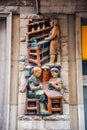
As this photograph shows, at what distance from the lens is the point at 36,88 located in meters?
7.41

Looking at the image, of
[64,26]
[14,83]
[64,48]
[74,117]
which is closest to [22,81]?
[14,83]

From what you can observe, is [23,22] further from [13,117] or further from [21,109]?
[13,117]

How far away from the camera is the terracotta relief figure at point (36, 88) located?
734 centimetres

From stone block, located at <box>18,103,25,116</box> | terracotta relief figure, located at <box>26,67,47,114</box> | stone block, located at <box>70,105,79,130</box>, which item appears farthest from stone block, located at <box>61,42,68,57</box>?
stone block, located at <box>18,103,25,116</box>

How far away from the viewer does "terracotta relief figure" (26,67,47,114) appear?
734 cm

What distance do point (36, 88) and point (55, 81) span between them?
0.45 m

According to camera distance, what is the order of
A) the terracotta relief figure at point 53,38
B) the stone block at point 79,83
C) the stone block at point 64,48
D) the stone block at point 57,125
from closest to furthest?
1. the stone block at point 57,125
2. the stone block at point 79,83
3. the terracotta relief figure at point 53,38
4. the stone block at point 64,48

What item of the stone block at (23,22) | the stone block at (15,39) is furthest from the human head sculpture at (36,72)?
the stone block at (23,22)

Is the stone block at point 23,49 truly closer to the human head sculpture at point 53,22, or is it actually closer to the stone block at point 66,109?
the human head sculpture at point 53,22

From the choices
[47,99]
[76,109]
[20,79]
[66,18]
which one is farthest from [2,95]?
[66,18]

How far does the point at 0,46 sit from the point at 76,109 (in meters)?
2.25

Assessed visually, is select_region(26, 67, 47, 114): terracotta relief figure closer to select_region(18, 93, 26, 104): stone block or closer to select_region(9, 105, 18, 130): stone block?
select_region(18, 93, 26, 104): stone block

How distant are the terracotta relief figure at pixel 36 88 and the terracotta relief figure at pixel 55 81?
0.24m

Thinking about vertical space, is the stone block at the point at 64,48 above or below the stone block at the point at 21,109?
above
